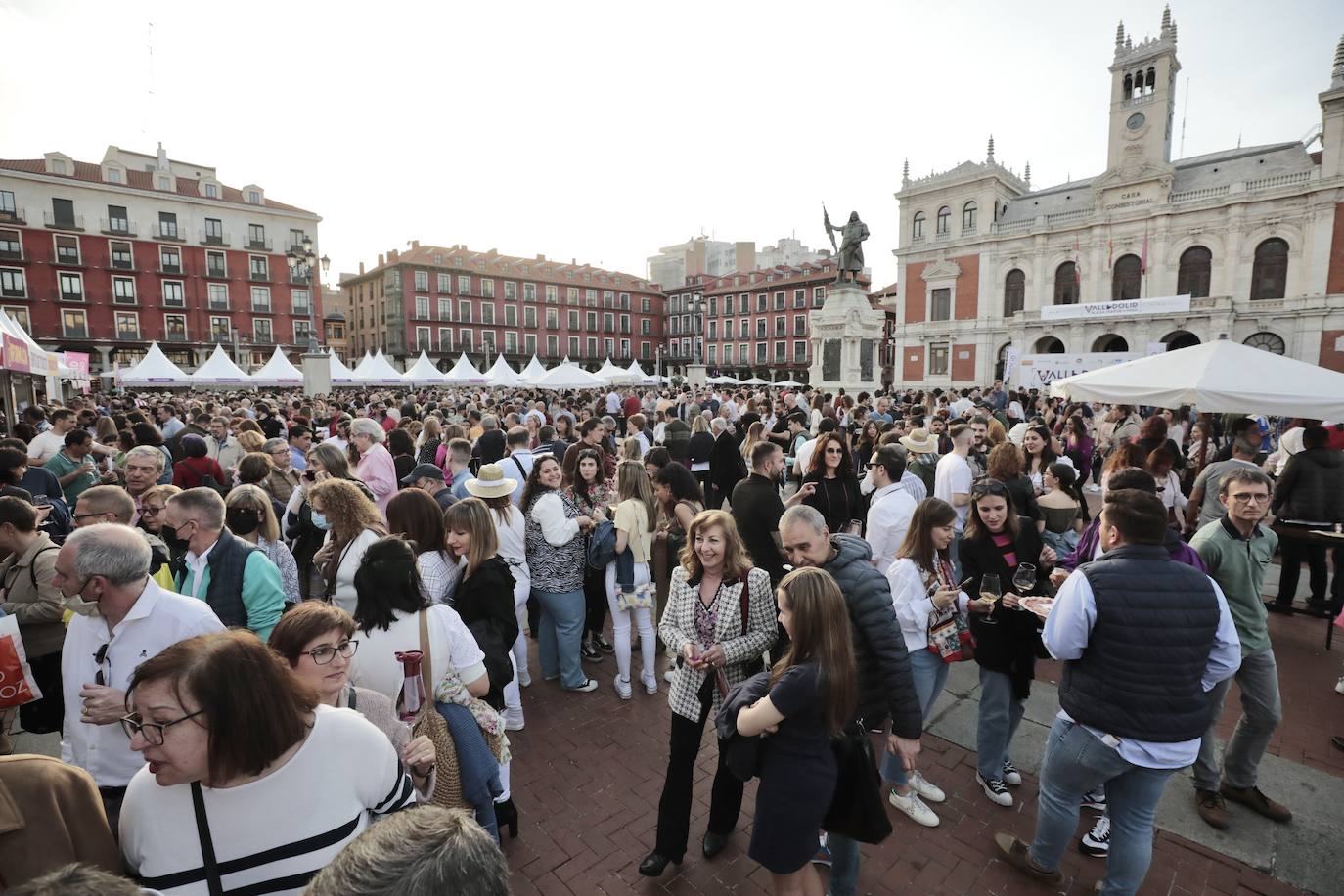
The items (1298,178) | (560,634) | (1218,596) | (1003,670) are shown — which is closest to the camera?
(1218,596)

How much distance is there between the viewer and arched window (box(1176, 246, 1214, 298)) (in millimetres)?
31531

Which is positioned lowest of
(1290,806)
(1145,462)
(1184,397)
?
(1290,806)

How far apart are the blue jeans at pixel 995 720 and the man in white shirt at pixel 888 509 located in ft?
3.83

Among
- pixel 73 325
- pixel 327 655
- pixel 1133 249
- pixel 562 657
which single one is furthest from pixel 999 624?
pixel 73 325

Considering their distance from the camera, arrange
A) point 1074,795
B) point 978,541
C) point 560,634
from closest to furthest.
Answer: point 1074,795 < point 978,541 < point 560,634

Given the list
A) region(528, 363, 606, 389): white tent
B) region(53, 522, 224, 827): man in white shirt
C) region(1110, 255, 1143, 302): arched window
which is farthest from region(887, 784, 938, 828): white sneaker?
region(1110, 255, 1143, 302): arched window

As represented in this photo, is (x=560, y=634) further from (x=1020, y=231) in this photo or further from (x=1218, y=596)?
(x=1020, y=231)

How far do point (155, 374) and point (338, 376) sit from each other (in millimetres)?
4808

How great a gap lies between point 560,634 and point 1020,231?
132 feet

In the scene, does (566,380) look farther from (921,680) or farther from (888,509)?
(921,680)

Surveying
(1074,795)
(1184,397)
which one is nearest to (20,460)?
(1074,795)

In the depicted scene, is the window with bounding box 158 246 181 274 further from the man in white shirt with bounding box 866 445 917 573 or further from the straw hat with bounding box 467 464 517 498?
the man in white shirt with bounding box 866 445 917 573

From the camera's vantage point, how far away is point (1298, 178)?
28.8m

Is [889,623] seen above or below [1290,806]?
above
